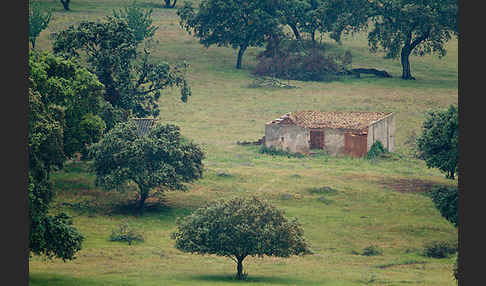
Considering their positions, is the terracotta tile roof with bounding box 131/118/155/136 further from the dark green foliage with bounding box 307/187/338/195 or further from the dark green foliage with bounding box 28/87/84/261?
the dark green foliage with bounding box 28/87/84/261

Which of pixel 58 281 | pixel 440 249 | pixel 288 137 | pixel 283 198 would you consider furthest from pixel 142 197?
pixel 288 137

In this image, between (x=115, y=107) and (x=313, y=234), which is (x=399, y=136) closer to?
(x=115, y=107)

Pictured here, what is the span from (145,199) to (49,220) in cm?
1979

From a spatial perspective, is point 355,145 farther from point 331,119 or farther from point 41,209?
point 41,209

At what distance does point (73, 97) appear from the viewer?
232 ft

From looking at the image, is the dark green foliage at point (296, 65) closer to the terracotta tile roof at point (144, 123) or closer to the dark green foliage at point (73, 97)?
the terracotta tile roof at point (144, 123)

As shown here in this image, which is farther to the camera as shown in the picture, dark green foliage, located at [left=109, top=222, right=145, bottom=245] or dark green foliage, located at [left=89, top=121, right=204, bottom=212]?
dark green foliage, located at [left=89, top=121, right=204, bottom=212]

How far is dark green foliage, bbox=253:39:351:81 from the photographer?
404 feet

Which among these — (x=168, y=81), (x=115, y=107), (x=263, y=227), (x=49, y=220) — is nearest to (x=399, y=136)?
(x=168, y=81)

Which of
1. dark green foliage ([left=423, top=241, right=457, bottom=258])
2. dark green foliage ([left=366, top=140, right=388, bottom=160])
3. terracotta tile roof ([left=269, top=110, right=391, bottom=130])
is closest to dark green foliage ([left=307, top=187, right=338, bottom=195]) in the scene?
dark green foliage ([left=423, top=241, right=457, bottom=258])

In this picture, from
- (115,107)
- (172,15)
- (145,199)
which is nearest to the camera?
(145,199)

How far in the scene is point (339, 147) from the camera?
88.4 m

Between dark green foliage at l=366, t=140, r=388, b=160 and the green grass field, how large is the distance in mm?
1500

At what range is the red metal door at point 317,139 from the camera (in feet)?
293
